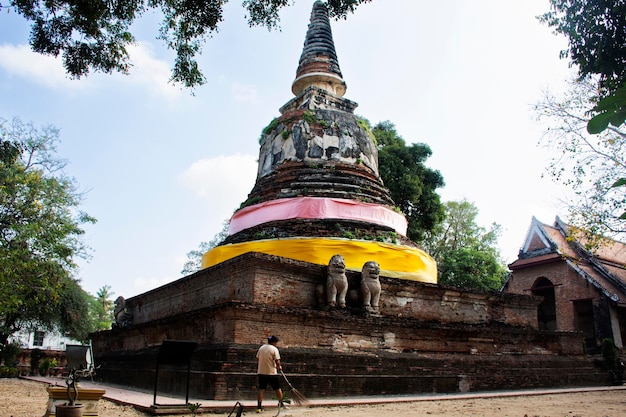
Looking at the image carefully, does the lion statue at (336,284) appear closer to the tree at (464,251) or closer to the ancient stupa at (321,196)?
the ancient stupa at (321,196)

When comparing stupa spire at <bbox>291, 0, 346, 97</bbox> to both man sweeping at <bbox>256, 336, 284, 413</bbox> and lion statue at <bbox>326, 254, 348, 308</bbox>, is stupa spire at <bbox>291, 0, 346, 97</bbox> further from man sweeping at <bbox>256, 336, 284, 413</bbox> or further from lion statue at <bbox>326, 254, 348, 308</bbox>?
man sweeping at <bbox>256, 336, 284, 413</bbox>

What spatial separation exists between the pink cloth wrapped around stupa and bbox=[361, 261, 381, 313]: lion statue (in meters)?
2.38

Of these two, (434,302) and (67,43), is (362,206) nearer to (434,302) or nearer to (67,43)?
(434,302)

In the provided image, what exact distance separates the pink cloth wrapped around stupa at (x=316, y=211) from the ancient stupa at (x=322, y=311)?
1.2 inches

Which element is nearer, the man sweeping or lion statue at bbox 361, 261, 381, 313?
the man sweeping

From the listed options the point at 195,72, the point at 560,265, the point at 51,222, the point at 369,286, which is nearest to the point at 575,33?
the point at 369,286

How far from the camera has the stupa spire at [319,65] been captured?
669 inches

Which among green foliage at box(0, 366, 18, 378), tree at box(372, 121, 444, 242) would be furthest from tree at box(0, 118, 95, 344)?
tree at box(372, 121, 444, 242)

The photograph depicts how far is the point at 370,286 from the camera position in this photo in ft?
34.8

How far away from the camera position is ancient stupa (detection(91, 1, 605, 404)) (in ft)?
29.3

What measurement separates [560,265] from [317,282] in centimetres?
1735

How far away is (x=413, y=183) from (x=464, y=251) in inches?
289

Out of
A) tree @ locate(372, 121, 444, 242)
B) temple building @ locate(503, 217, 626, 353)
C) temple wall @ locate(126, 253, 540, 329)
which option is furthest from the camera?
tree @ locate(372, 121, 444, 242)

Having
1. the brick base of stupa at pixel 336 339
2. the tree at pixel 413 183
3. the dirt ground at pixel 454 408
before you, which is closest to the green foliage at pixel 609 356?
the brick base of stupa at pixel 336 339
